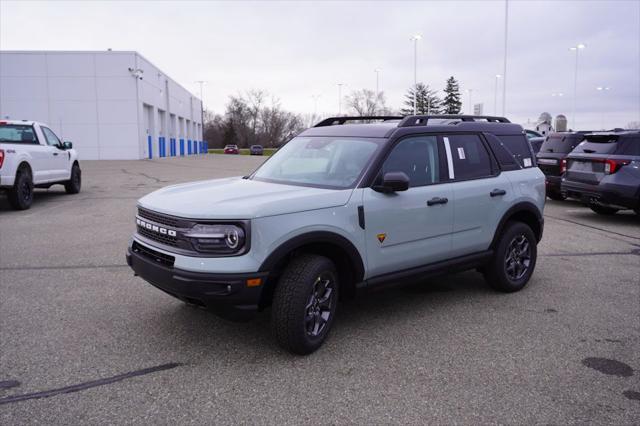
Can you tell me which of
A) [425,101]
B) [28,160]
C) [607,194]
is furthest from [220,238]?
[425,101]

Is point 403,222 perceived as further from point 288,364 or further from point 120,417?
point 120,417

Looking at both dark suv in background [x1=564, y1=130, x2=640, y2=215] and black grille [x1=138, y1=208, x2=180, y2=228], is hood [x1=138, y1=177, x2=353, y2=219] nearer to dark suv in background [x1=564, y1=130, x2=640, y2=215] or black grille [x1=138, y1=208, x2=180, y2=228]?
black grille [x1=138, y1=208, x2=180, y2=228]

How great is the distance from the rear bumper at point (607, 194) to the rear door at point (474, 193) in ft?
18.4

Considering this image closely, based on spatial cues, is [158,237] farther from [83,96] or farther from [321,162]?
[83,96]

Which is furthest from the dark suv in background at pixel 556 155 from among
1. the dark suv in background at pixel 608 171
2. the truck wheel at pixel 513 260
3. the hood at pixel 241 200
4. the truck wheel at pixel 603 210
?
the hood at pixel 241 200

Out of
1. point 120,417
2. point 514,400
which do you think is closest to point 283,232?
point 120,417

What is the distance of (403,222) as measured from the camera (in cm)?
451

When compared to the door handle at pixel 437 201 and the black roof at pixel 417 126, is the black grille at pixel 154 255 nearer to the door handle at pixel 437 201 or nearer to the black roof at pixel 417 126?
the black roof at pixel 417 126

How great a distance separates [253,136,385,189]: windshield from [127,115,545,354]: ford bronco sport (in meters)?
0.01

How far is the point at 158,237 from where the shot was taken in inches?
159

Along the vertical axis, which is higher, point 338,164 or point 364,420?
point 338,164

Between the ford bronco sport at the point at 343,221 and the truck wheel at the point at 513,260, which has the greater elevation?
the ford bronco sport at the point at 343,221

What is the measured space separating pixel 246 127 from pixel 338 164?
4122 inches

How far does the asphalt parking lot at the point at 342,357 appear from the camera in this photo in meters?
3.22
